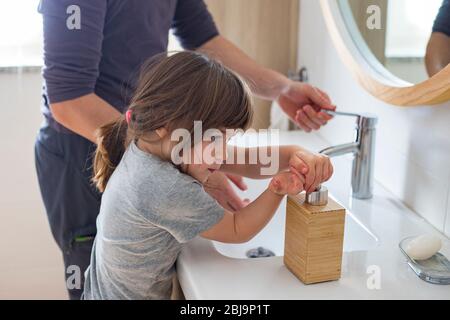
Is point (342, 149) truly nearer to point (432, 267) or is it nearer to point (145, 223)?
point (432, 267)

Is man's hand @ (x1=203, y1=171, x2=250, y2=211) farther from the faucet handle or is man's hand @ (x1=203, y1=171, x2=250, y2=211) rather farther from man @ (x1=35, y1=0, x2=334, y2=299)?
the faucet handle

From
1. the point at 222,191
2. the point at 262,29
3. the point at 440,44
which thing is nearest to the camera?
the point at 440,44

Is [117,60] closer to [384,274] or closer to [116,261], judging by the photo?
[116,261]

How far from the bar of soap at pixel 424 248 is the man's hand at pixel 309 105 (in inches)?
13.2

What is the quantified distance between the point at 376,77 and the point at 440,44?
0.17 meters

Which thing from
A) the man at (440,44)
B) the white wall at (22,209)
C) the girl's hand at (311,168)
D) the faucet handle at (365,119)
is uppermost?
the man at (440,44)

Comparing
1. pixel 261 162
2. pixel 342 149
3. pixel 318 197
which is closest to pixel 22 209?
pixel 261 162

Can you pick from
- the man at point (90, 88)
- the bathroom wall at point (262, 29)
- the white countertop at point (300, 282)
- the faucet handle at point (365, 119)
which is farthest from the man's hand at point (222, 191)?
the bathroom wall at point (262, 29)

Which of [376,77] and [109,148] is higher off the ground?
[376,77]

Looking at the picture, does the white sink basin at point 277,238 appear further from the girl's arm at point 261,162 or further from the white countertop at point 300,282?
the girl's arm at point 261,162

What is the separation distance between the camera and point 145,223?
2.61 feet

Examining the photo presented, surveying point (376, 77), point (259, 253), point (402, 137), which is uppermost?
point (376, 77)

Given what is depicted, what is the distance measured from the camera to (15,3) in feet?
4.63

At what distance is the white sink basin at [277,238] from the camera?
95 cm
